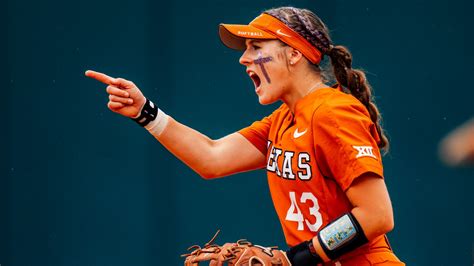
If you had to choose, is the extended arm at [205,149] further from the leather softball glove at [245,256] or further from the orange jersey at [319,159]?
the leather softball glove at [245,256]

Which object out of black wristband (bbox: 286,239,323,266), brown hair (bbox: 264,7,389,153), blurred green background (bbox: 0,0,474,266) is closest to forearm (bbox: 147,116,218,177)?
brown hair (bbox: 264,7,389,153)

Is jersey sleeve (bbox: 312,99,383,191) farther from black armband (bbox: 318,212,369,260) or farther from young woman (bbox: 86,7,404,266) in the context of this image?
black armband (bbox: 318,212,369,260)

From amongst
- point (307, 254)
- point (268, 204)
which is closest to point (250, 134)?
point (307, 254)

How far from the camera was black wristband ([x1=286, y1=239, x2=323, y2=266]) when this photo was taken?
122 inches

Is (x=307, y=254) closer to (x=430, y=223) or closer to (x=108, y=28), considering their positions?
(x=430, y=223)

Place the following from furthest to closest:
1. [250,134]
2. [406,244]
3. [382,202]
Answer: [406,244] → [250,134] → [382,202]

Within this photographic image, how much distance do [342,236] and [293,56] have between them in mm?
800

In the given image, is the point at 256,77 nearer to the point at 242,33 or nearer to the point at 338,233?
the point at 242,33

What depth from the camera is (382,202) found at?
3031 millimetres

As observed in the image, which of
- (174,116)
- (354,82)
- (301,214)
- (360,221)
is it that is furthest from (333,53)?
(174,116)

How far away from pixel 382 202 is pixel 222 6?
257 cm

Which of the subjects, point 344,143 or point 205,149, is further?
point 205,149

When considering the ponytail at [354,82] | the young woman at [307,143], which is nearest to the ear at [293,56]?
the young woman at [307,143]

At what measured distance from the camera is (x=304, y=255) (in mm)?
3098
